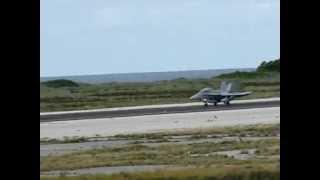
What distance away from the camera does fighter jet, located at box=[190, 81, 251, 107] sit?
15.0 meters

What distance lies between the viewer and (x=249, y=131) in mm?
9352

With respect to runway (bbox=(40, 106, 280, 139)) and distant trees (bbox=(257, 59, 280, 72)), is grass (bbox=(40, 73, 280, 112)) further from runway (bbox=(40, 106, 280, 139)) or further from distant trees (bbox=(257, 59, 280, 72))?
distant trees (bbox=(257, 59, 280, 72))

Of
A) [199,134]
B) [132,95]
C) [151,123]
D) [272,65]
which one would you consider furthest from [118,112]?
[272,65]

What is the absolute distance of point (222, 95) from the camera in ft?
49.2

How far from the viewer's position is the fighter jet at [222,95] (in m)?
15.0

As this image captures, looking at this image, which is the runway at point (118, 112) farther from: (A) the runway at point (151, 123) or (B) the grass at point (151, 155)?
(B) the grass at point (151, 155)

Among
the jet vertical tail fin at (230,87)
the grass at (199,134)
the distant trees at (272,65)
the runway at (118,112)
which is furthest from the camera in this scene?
the jet vertical tail fin at (230,87)

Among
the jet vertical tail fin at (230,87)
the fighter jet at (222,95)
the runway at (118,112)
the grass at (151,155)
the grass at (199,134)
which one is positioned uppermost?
the jet vertical tail fin at (230,87)

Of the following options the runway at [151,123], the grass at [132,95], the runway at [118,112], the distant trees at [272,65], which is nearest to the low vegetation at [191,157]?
the runway at [151,123]
